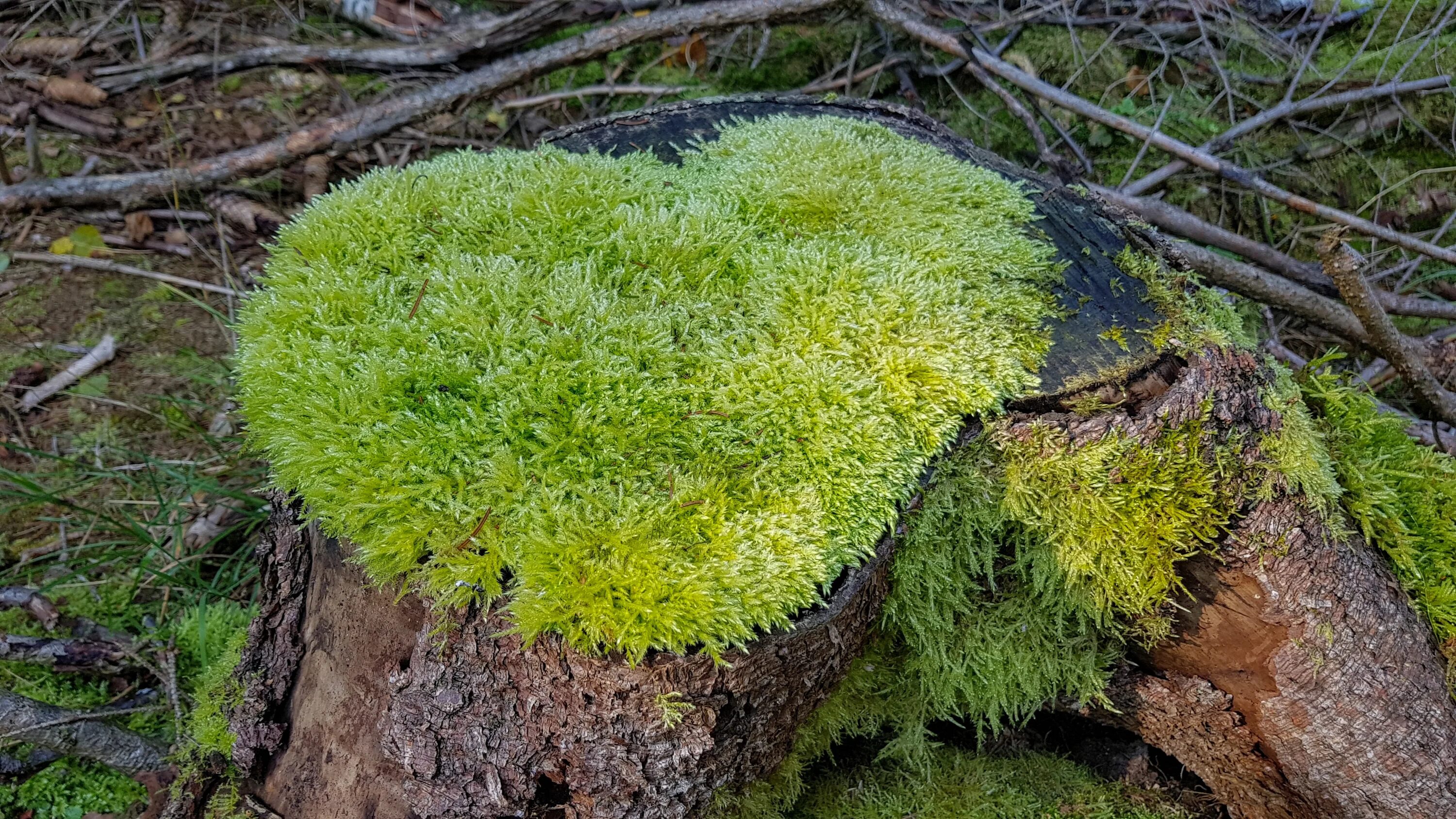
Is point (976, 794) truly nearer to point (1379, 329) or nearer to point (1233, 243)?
point (1379, 329)

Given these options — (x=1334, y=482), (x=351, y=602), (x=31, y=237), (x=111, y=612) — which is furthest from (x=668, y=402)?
(x=31, y=237)

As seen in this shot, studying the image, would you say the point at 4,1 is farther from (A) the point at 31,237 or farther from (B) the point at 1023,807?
(B) the point at 1023,807

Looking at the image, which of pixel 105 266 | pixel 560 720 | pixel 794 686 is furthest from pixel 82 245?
pixel 794 686

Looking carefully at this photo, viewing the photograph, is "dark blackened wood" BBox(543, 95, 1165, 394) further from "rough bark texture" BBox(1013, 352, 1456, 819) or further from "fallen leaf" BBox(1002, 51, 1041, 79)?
"fallen leaf" BBox(1002, 51, 1041, 79)

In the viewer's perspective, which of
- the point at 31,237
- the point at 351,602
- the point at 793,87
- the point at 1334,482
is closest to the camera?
the point at 351,602

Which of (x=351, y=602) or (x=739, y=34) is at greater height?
(x=739, y=34)
